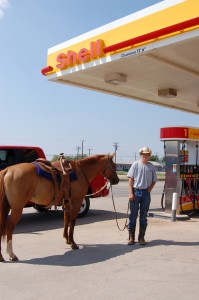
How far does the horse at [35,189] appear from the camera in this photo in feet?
20.6

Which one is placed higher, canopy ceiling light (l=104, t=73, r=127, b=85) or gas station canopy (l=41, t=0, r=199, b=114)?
gas station canopy (l=41, t=0, r=199, b=114)

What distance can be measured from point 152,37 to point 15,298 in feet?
20.3

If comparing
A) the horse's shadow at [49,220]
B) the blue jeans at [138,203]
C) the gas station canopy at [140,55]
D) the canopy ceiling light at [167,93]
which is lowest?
the horse's shadow at [49,220]

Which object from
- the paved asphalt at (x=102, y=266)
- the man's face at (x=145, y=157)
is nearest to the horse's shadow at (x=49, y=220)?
the paved asphalt at (x=102, y=266)

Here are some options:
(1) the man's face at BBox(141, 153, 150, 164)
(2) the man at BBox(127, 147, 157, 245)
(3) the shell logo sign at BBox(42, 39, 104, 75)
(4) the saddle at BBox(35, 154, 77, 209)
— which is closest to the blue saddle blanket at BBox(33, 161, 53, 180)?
(4) the saddle at BBox(35, 154, 77, 209)

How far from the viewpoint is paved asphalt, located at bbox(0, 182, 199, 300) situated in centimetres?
471

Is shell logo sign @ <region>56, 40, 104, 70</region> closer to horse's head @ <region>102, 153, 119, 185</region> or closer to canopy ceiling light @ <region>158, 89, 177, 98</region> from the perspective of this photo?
horse's head @ <region>102, 153, 119, 185</region>

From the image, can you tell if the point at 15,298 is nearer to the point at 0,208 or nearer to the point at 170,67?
the point at 0,208

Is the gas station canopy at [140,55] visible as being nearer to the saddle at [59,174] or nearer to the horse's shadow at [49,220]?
the saddle at [59,174]

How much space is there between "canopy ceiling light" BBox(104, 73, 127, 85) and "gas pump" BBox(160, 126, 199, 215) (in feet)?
6.89

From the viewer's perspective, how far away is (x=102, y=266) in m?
5.91

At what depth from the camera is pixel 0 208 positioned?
623cm

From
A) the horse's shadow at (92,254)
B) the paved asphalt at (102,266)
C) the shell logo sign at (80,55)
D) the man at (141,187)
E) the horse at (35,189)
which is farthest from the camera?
the shell logo sign at (80,55)

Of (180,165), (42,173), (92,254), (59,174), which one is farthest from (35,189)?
(180,165)
